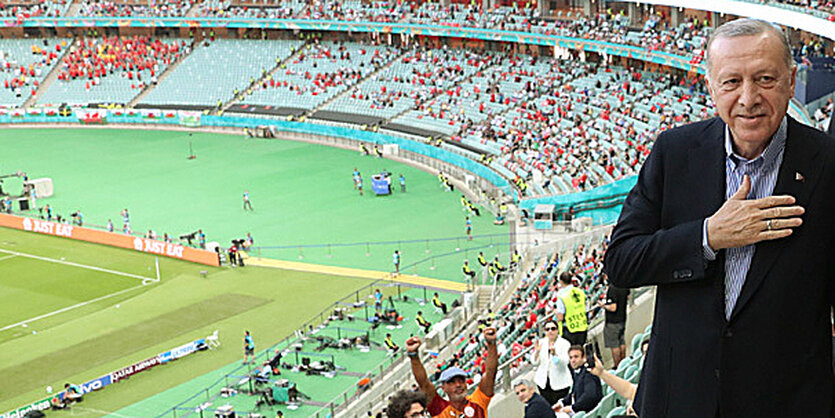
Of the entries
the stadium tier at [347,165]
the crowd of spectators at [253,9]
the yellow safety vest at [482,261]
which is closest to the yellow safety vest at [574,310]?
the stadium tier at [347,165]

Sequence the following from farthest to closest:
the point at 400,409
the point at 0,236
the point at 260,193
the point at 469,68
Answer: the point at 469,68 < the point at 260,193 < the point at 0,236 < the point at 400,409

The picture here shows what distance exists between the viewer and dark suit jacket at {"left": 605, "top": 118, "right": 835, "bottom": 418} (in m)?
3.01

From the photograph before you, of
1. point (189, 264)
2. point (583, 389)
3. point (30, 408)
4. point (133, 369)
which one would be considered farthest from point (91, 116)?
point (583, 389)

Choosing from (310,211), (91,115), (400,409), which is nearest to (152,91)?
(91,115)

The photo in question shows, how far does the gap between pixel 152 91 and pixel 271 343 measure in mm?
47602

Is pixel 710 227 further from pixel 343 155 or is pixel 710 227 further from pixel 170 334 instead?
pixel 343 155

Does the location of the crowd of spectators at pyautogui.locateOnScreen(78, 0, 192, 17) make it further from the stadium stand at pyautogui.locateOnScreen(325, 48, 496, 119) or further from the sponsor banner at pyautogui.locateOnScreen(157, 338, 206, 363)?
the sponsor banner at pyautogui.locateOnScreen(157, 338, 206, 363)

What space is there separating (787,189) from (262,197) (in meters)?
45.9

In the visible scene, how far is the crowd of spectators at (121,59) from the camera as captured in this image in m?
74.8

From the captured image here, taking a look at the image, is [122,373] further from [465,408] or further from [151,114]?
[151,114]

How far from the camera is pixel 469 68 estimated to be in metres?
61.7

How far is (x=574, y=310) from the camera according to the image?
12.5 m

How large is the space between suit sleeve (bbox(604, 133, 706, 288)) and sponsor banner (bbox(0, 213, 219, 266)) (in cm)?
3612

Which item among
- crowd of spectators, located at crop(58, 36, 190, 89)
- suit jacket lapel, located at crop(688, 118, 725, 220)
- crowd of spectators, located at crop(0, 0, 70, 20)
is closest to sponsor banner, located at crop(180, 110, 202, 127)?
crowd of spectators, located at crop(58, 36, 190, 89)
